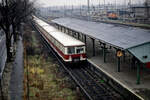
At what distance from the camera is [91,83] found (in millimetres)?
14875

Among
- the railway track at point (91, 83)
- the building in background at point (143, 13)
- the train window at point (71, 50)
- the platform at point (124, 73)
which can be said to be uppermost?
the building in background at point (143, 13)

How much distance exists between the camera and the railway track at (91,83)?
12.5m

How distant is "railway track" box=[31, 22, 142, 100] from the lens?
12461 millimetres

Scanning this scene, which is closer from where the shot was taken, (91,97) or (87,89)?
(91,97)

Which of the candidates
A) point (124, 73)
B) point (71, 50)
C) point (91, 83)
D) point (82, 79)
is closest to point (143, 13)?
point (71, 50)

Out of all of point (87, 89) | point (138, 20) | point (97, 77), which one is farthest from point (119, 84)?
point (138, 20)

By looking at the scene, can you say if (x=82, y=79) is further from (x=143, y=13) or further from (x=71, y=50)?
(x=143, y=13)

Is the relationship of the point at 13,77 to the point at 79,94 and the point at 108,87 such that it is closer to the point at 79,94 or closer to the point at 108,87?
the point at 79,94

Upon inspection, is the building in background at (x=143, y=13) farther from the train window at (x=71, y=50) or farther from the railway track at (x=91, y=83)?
the train window at (x=71, y=50)

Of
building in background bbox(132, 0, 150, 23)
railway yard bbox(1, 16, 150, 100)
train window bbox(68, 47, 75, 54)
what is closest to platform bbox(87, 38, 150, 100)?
railway yard bbox(1, 16, 150, 100)

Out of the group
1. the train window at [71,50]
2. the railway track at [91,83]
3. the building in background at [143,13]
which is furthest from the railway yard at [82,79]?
the building in background at [143,13]

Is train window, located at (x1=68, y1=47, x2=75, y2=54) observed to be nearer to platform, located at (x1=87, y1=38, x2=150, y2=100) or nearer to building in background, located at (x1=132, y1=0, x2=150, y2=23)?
platform, located at (x1=87, y1=38, x2=150, y2=100)

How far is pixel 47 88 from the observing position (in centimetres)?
1403

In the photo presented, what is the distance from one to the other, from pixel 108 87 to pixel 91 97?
2.11 metres
